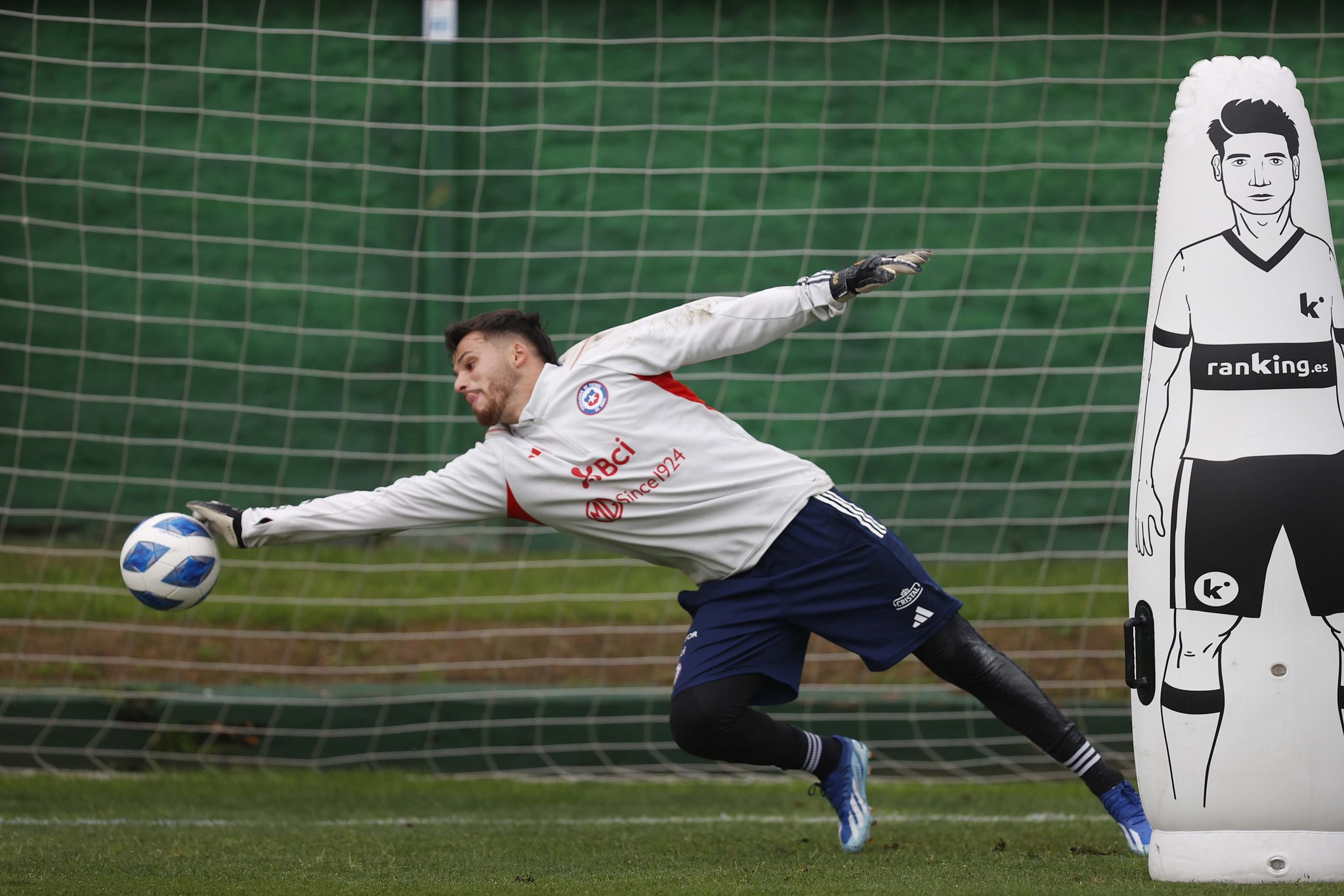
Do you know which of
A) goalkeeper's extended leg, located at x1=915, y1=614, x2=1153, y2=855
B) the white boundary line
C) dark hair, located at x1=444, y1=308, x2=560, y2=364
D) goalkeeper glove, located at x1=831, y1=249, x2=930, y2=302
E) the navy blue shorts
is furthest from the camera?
the white boundary line

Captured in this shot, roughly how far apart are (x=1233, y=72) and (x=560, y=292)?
18.3ft

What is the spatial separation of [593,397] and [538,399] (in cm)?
16

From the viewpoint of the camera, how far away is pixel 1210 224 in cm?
346

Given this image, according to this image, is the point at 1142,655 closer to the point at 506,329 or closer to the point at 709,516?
the point at 709,516

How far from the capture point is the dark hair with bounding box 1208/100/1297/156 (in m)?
3.45

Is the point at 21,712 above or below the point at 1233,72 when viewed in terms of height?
below

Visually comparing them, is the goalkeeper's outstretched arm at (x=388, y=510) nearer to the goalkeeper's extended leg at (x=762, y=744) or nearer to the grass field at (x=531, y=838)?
the goalkeeper's extended leg at (x=762, y=744)

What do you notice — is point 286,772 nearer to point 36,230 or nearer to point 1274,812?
point 36,230

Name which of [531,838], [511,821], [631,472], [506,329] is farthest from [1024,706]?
[511,821]

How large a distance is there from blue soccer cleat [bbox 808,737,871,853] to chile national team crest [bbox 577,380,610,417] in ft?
4.09

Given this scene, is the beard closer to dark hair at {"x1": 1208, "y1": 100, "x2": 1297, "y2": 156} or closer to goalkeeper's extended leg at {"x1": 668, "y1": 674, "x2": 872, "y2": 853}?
goalkeeper's extended leg at {"x1": 668, "y1": 674, "x2": 872, "y2": 853}

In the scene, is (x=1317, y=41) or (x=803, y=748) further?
(x=1317, y=41)

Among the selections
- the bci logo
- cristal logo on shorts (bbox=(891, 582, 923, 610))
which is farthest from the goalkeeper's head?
cristal logo on shorts (bbox=(891, 582, 923, 610))

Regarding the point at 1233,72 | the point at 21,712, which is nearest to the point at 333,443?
the point at 21,712
